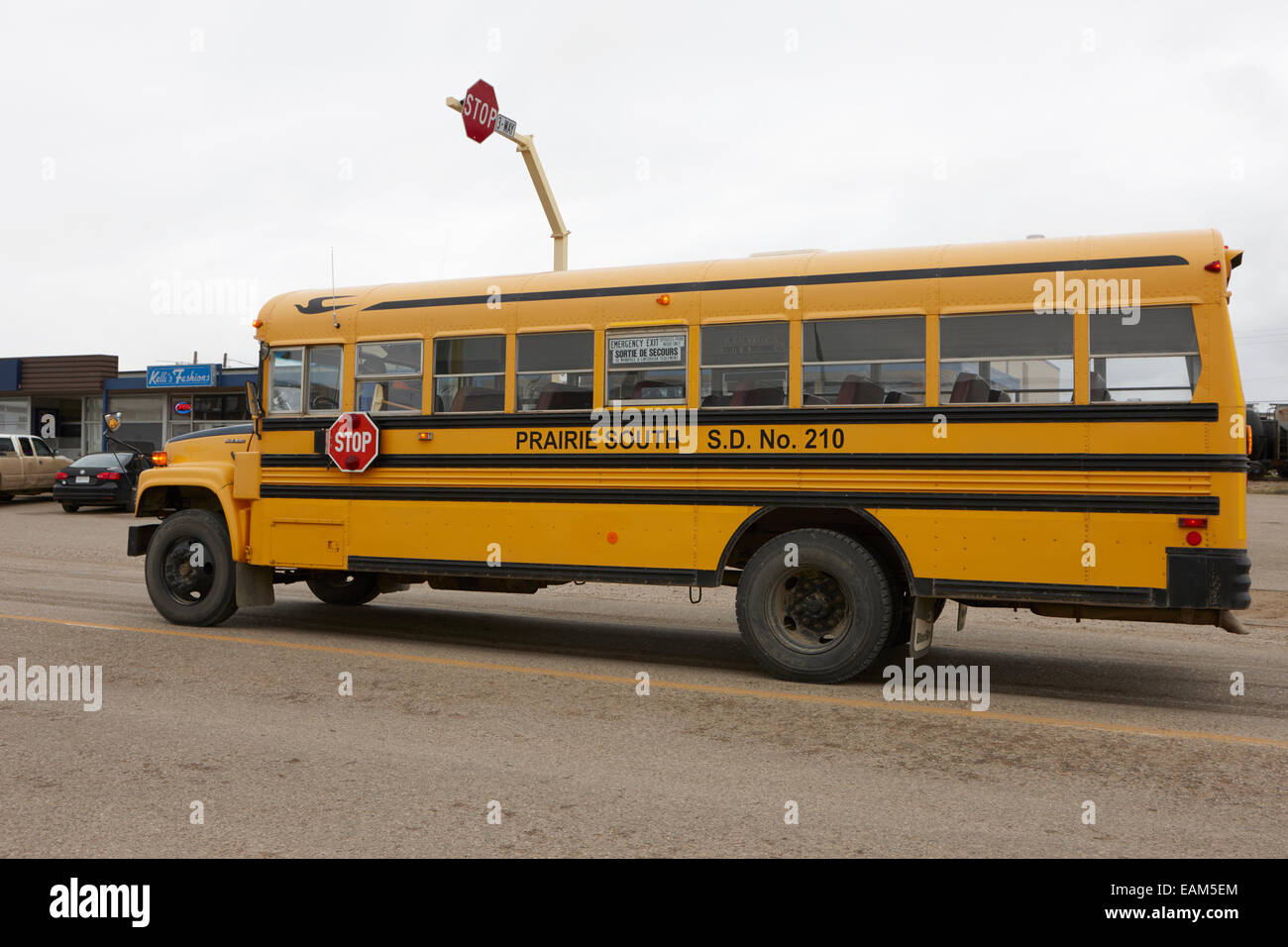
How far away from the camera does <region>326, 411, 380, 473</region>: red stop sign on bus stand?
841 cm

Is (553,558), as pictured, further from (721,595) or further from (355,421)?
(721,595)

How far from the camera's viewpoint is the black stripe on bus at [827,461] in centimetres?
627

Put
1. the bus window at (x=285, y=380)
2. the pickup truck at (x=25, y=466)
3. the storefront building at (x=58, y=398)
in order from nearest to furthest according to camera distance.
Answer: the bus window at (x=285, y=380) < the pickup truck at (x=25, y=466) < the storefront building at (x=58, y=398)

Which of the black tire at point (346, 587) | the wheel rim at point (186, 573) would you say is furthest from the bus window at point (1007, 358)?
the wheel rim at point (186, 573)

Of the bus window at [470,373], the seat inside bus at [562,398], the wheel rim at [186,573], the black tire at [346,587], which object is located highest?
the bus window at [470,373]

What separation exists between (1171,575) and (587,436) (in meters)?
3.85

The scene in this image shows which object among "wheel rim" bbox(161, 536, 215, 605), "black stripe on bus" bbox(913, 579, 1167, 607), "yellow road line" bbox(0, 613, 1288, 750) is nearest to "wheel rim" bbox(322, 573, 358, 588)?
"wheel rim" bbox(161, 536, 215, 605)

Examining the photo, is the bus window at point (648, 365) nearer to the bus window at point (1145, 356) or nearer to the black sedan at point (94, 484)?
the bus window at point (1145, 356)

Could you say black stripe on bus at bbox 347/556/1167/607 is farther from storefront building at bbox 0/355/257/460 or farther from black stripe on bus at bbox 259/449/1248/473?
storefront building at bbox 0/355/257/460

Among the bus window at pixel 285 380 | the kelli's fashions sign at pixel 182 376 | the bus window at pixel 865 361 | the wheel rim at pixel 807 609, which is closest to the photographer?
the bus window at pixel 865 361

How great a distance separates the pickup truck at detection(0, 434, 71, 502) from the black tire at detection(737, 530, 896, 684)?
24.8 meters

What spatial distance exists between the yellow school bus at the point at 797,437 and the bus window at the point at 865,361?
0.6 inches
